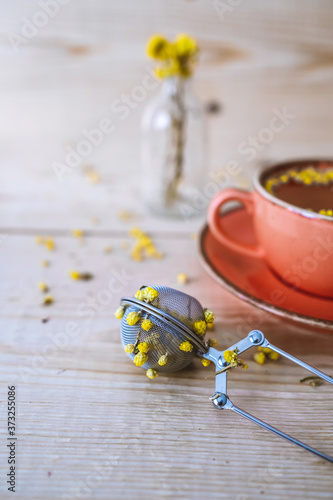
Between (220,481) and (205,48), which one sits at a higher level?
(205,48)

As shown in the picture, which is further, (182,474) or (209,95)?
(209,95)

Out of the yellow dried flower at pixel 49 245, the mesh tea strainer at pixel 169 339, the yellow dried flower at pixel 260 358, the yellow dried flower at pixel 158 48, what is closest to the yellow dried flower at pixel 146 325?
the mesh tea strainer at pixel 169 339

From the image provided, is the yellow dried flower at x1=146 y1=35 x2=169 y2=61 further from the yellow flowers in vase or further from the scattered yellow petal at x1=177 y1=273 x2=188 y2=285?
the scattered yellow petal at x1=177 y1=273 x2=188 y2=285

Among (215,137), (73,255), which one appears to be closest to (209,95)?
(215,137)

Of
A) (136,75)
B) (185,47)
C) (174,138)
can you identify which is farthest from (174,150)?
(136,75)

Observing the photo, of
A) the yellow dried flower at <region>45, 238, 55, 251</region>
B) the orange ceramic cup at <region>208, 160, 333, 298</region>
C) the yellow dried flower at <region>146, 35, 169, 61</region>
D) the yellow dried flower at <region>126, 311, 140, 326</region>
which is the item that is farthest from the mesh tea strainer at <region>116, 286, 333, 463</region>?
the yellow dried flower at <region>146, 35, 169, 61</region>

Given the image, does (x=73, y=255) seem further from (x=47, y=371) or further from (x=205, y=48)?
(x=205, y=48)
